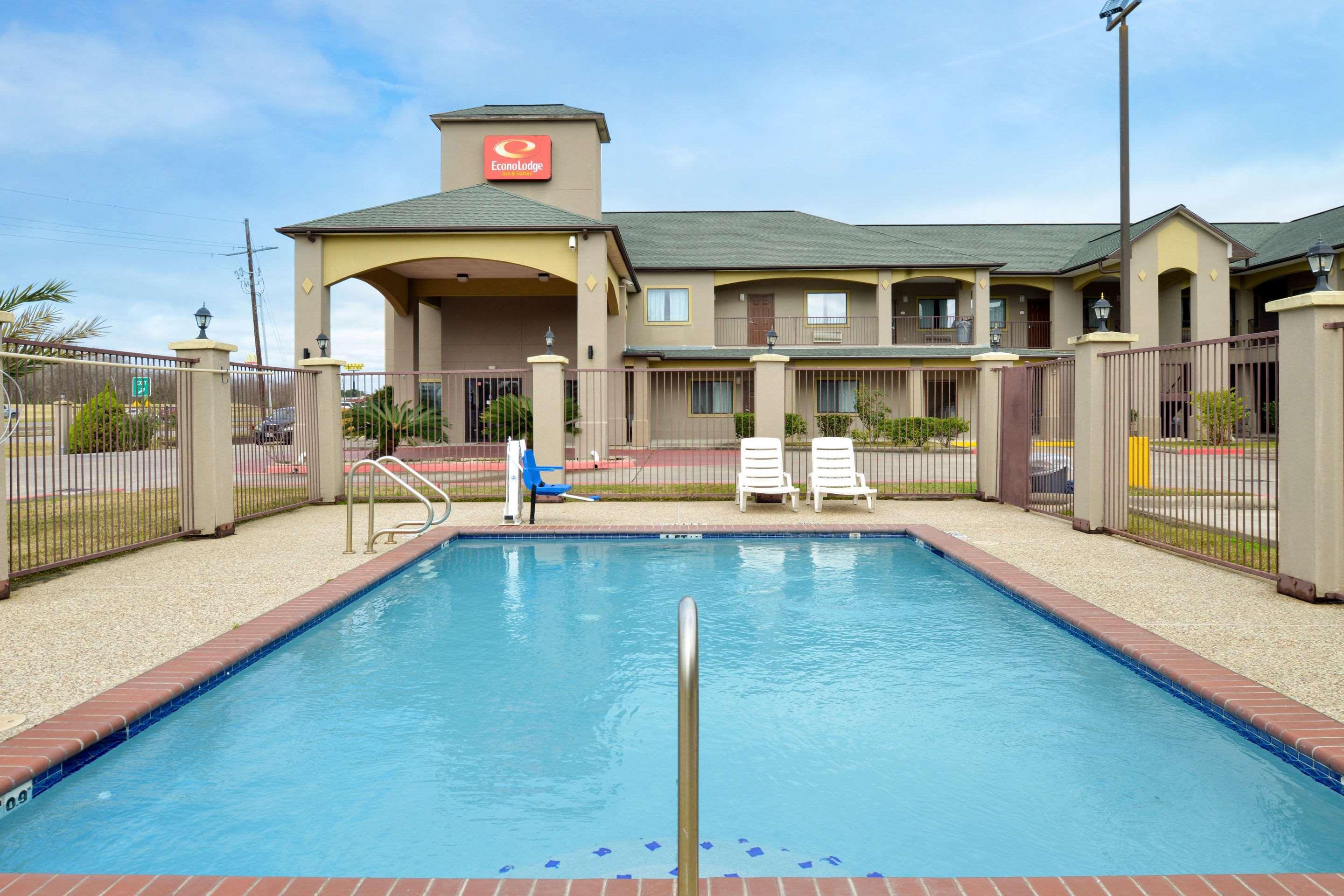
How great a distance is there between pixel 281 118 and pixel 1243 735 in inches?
962

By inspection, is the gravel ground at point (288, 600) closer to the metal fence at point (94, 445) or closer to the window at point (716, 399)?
the metal fence at point (94, 445)

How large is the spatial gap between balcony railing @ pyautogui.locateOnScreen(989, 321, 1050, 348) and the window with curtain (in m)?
1.76

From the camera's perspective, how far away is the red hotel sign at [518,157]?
26000mm

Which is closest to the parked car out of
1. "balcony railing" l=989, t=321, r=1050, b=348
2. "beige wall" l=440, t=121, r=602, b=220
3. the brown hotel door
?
"beige wall" l=440, t=121, r=602, b=220

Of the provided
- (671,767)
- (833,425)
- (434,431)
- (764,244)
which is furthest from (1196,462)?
(764,244)

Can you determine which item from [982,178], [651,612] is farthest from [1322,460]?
[982,178]

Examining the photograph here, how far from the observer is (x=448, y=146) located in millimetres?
26516

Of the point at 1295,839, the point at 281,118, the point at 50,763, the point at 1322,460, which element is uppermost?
the point at 281,118

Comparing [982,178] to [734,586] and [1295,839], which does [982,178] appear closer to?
[734,586]

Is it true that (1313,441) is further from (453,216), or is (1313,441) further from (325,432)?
(453,216)

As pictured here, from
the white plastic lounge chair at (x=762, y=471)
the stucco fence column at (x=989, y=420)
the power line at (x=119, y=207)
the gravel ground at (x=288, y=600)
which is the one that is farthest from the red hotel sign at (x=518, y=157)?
the power line at (x=119, y=207)

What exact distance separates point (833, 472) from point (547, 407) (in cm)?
450

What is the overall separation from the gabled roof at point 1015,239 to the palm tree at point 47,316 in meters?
27.3

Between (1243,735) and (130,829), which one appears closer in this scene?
(130,829)
